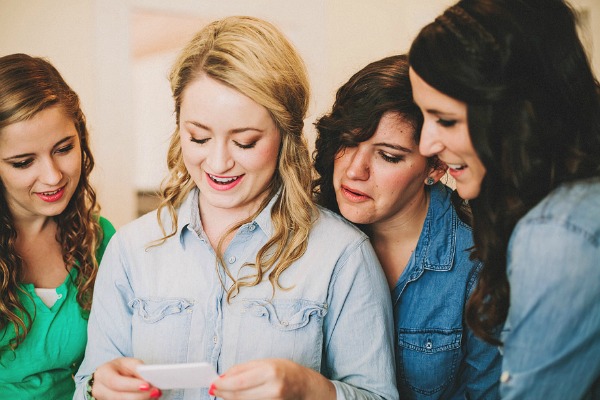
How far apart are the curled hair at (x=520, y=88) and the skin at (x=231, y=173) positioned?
44cm

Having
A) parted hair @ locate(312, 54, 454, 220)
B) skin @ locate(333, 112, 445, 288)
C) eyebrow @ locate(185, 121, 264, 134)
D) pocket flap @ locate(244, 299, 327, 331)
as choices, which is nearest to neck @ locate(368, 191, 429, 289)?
skin @ locate(333, 112, 445, 288)

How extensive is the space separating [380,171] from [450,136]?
1.47 feet

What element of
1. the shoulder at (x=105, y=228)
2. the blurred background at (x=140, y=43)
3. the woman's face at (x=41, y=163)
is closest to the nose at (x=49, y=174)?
the woman's face at (x=41, y=163)

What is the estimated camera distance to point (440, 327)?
1631mm

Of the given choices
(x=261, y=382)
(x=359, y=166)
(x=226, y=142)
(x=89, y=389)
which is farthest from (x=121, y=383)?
(x=359, y=166)

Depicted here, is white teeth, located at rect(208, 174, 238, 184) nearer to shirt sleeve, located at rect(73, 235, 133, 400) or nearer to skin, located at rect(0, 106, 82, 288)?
shirt sleeve, located at rect(73, 235, 133, 400)

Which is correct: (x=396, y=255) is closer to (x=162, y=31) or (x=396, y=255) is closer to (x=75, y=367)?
(x=75, y=367)

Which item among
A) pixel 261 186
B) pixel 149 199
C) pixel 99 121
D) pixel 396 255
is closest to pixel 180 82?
pixel 261 186

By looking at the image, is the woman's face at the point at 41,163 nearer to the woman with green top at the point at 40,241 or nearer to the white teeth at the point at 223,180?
the woman with green top at the point at 40,241

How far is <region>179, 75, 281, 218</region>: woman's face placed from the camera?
133cm

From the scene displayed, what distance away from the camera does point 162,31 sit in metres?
3.88

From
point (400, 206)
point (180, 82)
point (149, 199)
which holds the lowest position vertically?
point (149, 199)

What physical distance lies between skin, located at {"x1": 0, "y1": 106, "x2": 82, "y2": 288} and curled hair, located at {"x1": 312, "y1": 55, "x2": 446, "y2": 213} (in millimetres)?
Result: 801

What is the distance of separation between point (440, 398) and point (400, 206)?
1.90ft
